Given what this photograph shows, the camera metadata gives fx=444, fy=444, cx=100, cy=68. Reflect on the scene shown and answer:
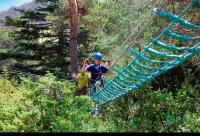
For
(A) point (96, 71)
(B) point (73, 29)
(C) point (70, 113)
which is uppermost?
(C) point (70, 113)

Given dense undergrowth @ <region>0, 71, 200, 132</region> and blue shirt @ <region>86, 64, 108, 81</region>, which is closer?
dense undergrowth @ <region>0, 71, 200, 132</region>

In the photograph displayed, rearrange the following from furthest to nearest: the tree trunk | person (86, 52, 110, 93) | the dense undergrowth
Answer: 1. the tree trunk
2. person (86, 52, 110, 93)
3. the dense undergrowth

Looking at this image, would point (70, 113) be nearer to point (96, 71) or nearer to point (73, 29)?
point (96, 71)

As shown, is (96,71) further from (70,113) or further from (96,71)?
(70,113)

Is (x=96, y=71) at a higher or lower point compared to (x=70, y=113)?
lower

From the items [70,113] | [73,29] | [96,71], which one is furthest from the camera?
[73,29]

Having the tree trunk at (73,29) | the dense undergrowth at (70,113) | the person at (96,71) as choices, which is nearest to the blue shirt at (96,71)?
the person at (96,71)

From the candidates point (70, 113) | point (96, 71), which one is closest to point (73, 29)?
point (96, 71)

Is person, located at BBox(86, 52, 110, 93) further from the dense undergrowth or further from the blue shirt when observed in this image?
the dense undergrowth

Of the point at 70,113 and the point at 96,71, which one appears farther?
the point at 96,71

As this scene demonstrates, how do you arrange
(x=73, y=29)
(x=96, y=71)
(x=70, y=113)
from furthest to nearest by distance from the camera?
(x=73, y=29), (x=96, y=71), (x=70, y=113)

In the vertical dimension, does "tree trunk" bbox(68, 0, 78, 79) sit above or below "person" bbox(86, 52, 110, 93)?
below

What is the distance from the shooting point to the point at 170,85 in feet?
28.9

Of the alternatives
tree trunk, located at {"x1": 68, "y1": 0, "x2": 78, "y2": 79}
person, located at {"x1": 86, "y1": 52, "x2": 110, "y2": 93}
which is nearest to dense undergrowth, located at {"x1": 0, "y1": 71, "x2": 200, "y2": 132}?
person, located at {"x1": 86, "y1": 52, "x2": 110, "y2": 93}
